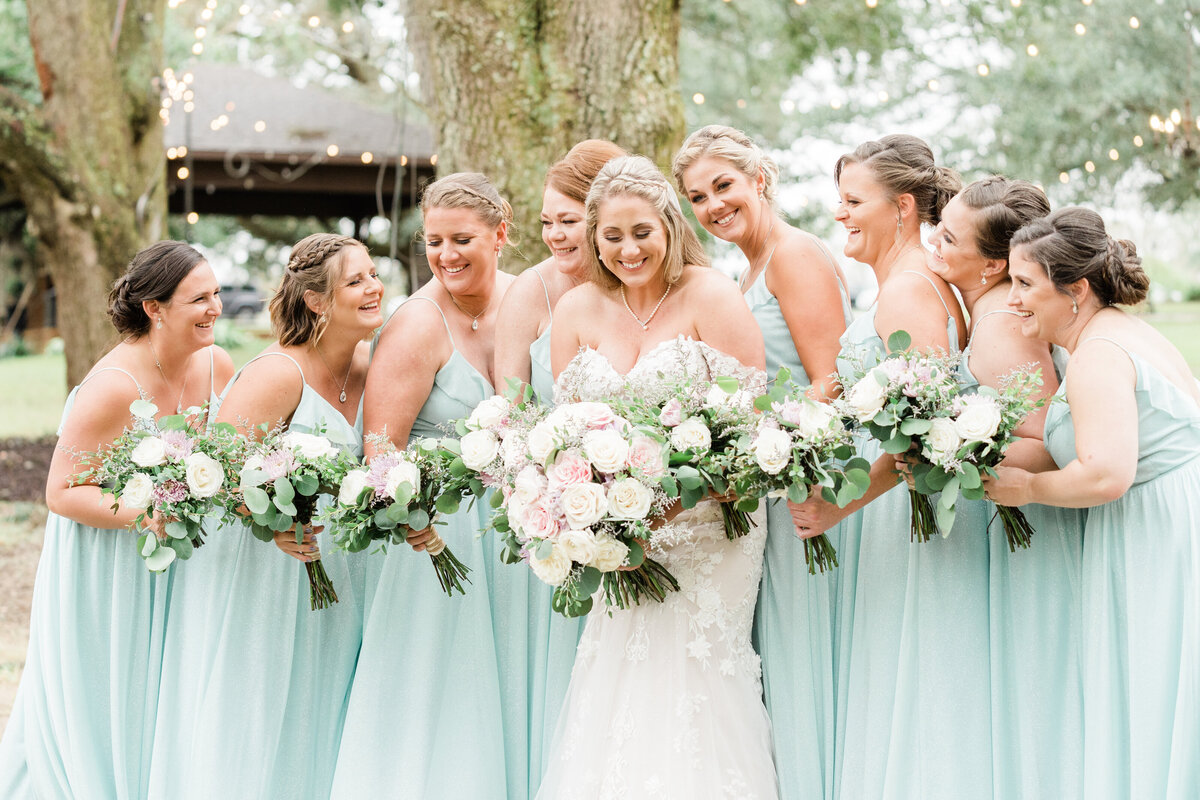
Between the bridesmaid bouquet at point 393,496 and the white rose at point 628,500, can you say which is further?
the bridesmaid bouquet at point 393,496

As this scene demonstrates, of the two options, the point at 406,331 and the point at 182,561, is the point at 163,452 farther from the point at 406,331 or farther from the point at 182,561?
the point at 406,331

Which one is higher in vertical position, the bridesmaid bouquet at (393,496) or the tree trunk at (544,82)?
the tree trunk at (544,82)

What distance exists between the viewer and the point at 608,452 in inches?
140

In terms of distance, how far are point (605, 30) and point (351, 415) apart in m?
3.71

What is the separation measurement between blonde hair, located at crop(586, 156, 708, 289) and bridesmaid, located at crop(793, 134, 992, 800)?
0.68m

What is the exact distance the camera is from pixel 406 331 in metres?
4.49

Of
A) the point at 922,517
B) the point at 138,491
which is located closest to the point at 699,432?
the point at 922,517

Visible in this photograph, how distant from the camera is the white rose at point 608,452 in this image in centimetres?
356

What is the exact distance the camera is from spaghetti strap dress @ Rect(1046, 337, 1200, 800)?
138 inches

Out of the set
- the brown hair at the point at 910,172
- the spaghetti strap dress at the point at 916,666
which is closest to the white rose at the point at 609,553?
the spaghetti strap dress at the point at 916,666

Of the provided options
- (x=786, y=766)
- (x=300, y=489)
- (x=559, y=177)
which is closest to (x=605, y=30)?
(x=559, y=177)

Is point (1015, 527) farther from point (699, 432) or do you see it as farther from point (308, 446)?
point (308, 446)

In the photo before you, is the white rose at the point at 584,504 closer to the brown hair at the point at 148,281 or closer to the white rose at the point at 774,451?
the white rose at the point at 774,451

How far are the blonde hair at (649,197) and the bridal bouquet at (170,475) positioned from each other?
62.1 inches
